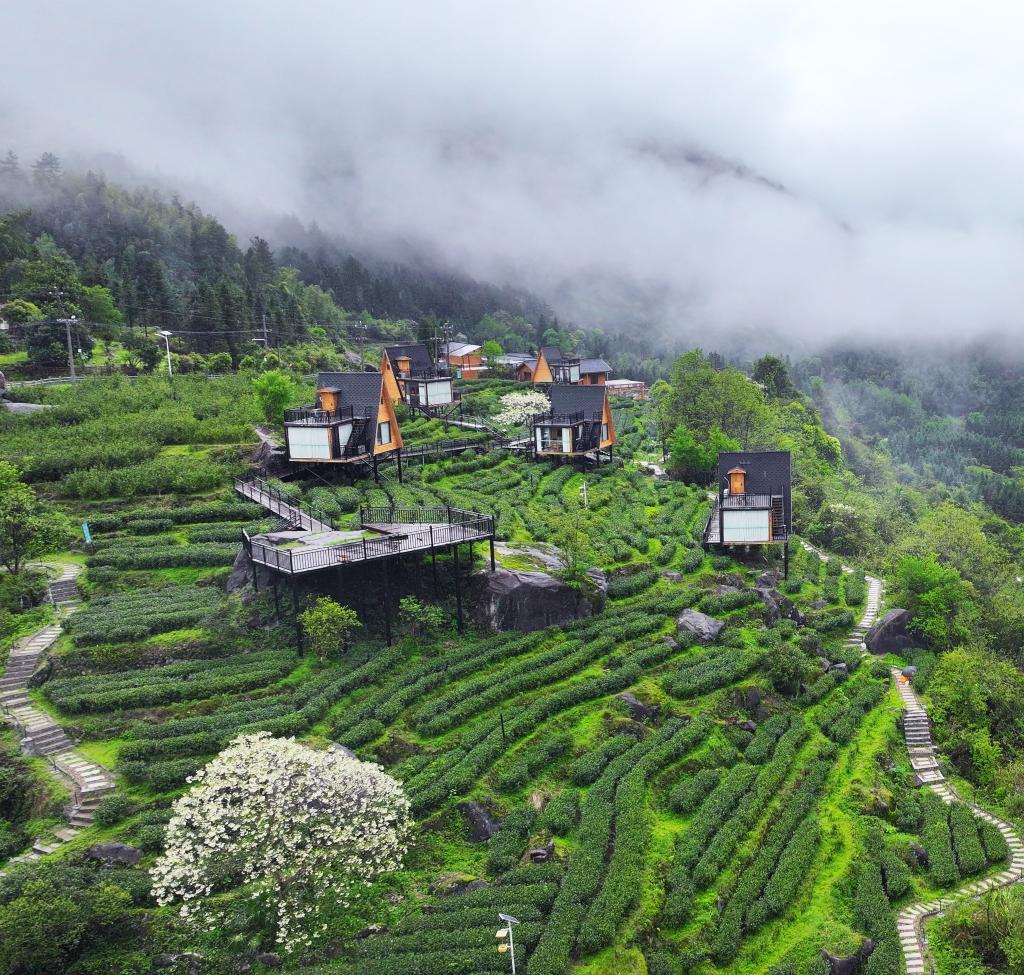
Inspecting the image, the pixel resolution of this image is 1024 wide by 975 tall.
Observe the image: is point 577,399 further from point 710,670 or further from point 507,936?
point 507,936

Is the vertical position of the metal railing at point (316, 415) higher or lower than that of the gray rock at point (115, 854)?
higher

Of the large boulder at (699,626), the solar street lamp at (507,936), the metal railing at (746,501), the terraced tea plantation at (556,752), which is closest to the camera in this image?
the solar street lamp at (507,936)

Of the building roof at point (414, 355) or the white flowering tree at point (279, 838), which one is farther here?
the building roof at point (414, 355)

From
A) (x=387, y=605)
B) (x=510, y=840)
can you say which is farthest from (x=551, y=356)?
(x=510, y=840)

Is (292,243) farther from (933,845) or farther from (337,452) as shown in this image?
(933,845)

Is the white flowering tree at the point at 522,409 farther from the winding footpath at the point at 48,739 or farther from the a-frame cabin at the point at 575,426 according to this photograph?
the winding footpath at the point at 48,739

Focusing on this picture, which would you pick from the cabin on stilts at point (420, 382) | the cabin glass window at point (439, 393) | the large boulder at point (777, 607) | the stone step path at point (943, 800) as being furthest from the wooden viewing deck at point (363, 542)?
the cabin glass window at point (439, 393)
